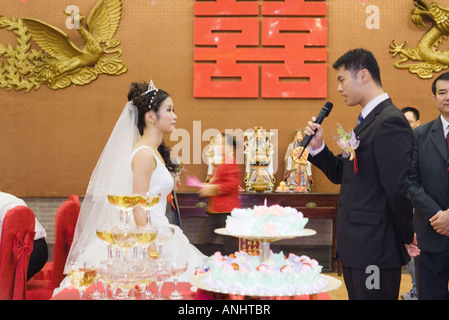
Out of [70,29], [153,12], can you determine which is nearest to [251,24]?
[153,12]

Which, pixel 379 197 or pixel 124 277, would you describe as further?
pixel 379 197

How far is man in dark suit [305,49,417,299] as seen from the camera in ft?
6.97

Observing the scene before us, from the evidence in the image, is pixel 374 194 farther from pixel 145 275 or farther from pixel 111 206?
pixel 111 206

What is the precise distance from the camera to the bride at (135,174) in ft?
8.72

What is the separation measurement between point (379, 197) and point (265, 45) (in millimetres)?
3691

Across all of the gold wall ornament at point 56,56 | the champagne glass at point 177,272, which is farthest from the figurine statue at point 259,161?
the champagne glass at point 177,272

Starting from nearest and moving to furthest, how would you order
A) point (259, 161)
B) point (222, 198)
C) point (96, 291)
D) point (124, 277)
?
point (124, 277)
point (96, 291)
point (222, 198)
point (259, 161)

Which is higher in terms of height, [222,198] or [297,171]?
[297,171]

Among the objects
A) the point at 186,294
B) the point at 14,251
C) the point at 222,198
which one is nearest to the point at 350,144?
the point at 186,294

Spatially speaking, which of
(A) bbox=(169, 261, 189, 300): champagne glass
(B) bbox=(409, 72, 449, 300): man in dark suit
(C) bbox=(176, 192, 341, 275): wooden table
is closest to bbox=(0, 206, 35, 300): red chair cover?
(A) bbox=(169, 261, 189, 300): champagne glass

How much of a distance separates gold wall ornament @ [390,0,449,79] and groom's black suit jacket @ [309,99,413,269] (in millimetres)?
3614

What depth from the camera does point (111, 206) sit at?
2.93 meters
